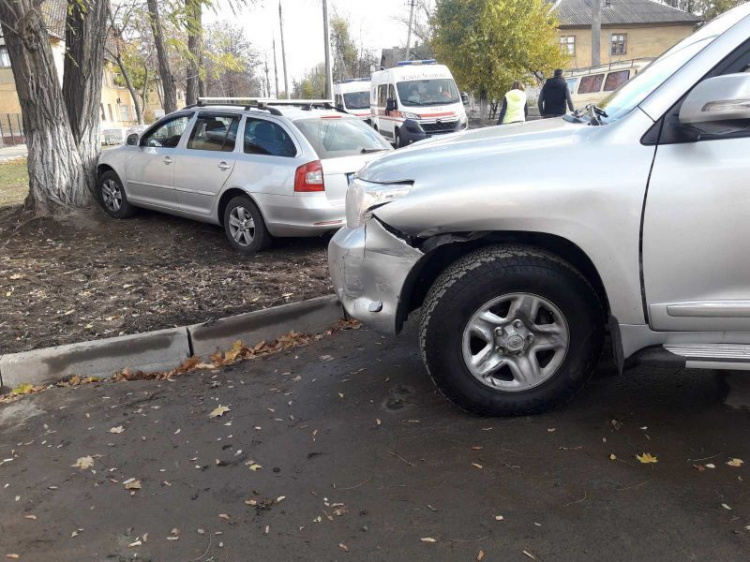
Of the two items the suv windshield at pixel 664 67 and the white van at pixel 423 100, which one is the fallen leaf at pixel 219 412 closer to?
the suv windshield at pixel 664 67

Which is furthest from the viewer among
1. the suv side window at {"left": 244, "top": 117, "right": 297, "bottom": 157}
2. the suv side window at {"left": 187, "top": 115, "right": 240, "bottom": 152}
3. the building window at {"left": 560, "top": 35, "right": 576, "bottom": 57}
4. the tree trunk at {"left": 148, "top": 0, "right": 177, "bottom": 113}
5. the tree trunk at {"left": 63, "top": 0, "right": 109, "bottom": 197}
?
the building window at {"left": 560, "top": 35, "right": 576, "bottom": 57}

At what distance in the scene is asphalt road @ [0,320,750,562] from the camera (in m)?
2.51

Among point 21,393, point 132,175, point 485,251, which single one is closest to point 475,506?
point 485,251

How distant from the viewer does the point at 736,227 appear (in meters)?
2.78

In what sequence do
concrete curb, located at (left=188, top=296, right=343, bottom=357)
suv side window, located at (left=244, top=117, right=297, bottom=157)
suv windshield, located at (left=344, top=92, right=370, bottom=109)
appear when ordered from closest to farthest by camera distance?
concrete curb, located at (left=188, top=296, right=343, bottom=357), suv side window, located at (left=244, top=117, right=297, bottom=157), suv windshield, located at (left=344, top=92, right=370, bottom=109)

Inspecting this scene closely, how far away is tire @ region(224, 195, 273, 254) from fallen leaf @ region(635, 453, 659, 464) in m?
4.82

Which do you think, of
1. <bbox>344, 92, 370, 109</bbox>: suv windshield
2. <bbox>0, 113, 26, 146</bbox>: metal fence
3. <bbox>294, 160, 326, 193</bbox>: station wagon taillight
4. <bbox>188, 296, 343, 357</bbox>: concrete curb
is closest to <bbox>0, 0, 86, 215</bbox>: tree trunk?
<bbox>294, 160, 326, 193</bbox>: station wagon taillight

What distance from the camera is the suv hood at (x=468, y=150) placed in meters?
3.15

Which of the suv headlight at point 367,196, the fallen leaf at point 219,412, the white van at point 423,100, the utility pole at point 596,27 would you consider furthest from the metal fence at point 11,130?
the suv headlight at point 367,196

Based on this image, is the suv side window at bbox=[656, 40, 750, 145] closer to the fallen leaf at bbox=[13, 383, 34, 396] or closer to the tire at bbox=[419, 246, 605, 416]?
the tire at bbox=[419, 246, 605, 416]

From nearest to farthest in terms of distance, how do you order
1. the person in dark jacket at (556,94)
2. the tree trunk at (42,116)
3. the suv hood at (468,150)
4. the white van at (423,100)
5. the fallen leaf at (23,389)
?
the suv hood at (468,150) < the fallen leaf at (23,389) < the tree trunk at (42,116) < the person in dark jacket at (556,94) < the white van at (423,100)

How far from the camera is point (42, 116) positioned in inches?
317

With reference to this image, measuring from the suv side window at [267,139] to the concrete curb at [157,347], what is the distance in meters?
2.28

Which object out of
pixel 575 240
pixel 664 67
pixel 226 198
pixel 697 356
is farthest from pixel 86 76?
pixel 697 356
